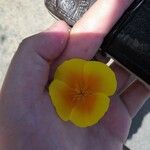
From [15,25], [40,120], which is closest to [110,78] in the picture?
[40,120]

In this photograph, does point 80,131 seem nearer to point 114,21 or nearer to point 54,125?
point 54,125

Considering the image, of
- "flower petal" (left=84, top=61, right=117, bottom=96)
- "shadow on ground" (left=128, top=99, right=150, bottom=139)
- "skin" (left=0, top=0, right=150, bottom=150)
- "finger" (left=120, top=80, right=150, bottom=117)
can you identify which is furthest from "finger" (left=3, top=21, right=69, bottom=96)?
"shadow on ground" (left=128, top=99, right=150, bottom=139)

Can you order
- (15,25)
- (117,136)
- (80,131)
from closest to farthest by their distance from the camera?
(80,131)
(117,136)
(15,25)

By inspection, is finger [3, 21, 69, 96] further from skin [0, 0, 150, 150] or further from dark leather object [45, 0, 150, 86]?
dark leather object [45, 0, 150, 86]

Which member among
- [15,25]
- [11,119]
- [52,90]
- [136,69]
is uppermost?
[136,69]

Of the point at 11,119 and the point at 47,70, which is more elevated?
the point at 47,70

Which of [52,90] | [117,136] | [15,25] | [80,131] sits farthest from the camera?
[15,25]
